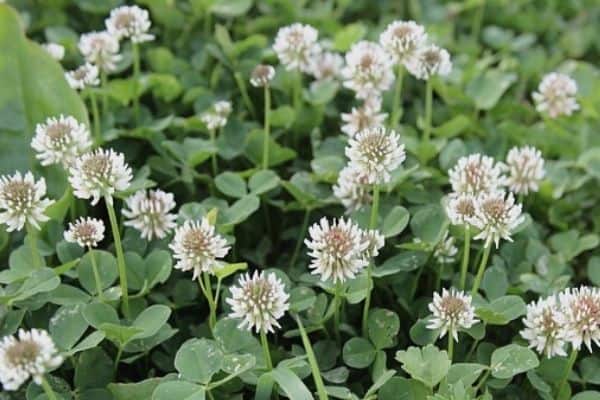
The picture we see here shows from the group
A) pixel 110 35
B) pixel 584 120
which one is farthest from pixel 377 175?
pixel 584 120

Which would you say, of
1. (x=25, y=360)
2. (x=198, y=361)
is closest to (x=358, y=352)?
(x=198, y=361)

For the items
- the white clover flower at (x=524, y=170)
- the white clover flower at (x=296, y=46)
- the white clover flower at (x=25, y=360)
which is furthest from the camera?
the white clover flower at (x=296, y=46)

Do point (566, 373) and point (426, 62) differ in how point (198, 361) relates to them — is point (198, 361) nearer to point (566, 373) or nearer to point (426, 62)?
point (566, 373)

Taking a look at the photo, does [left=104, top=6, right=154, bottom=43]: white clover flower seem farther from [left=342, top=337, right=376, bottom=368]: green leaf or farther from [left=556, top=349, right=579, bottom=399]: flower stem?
[left=556, top=349, right=579, bottom=399]: flower stem

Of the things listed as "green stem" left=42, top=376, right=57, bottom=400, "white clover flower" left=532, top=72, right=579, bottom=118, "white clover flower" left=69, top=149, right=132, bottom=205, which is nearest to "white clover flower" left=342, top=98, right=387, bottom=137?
"white clover flower" left=532, top=72, right=579, bottom=118

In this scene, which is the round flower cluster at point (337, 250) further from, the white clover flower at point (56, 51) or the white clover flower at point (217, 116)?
the white clover flower at point (56, 51)

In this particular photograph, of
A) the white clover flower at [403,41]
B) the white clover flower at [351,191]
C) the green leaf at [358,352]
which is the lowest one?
the green leaf at [358,352]

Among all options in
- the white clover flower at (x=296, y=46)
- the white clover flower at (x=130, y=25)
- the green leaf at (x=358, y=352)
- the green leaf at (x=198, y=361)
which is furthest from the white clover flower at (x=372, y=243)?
the white clover flower at (x=130, y=25)
